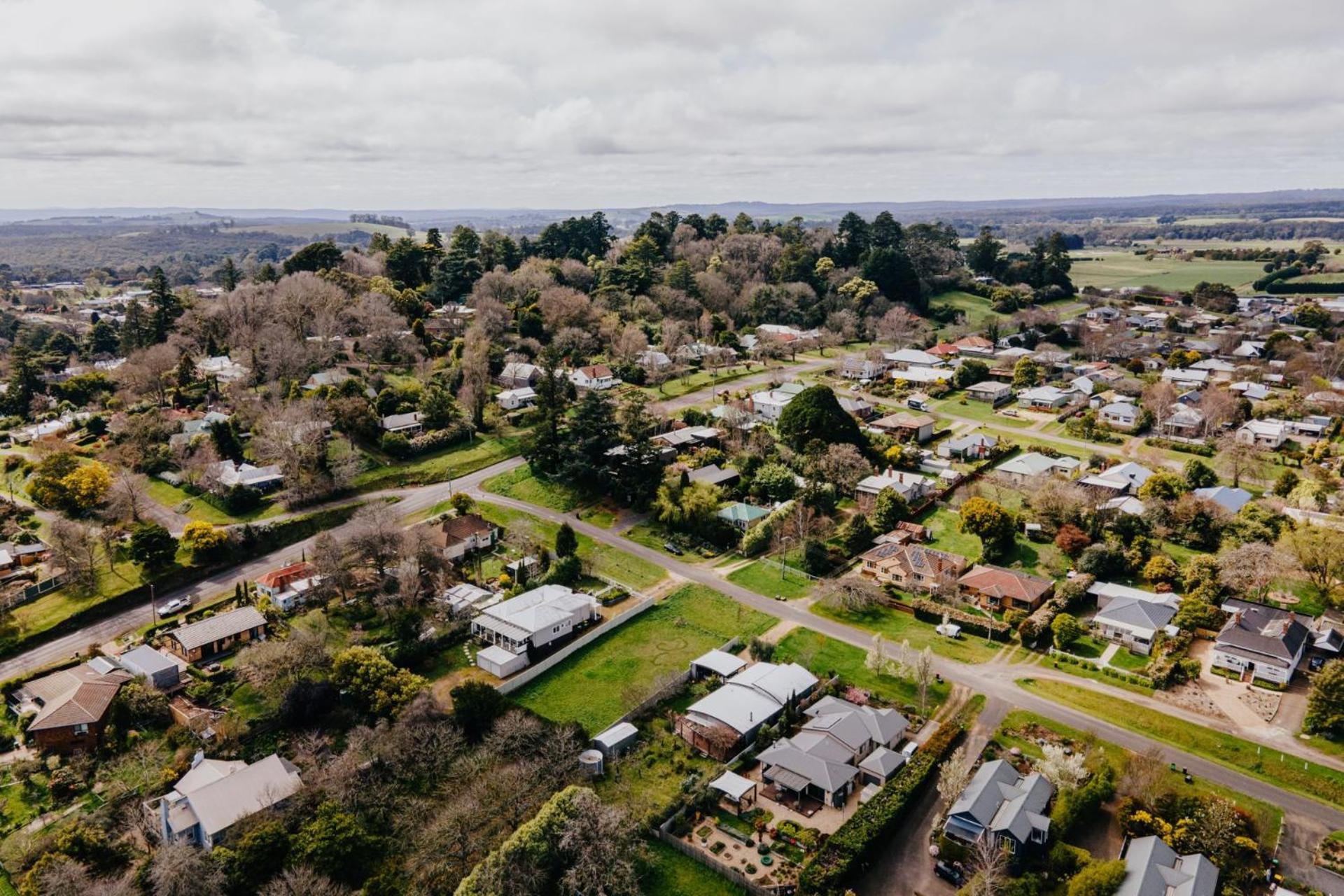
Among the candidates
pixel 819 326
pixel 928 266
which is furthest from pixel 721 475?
pixel 928 266

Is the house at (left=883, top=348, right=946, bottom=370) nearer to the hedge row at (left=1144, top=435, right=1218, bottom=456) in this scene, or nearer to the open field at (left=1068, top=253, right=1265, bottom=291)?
the hedge row at (left=1144, top=435, right=1218, bottom=456)

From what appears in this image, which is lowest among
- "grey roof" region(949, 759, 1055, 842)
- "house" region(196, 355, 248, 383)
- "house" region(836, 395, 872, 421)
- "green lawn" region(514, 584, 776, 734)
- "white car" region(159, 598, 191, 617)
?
"green lawn" region(514, 584, 776, 734)

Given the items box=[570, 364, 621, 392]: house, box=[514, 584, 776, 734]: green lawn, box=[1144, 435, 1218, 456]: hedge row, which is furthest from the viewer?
box=[570, 364, 621, 392]: house

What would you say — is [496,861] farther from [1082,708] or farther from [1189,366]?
[1189,366]

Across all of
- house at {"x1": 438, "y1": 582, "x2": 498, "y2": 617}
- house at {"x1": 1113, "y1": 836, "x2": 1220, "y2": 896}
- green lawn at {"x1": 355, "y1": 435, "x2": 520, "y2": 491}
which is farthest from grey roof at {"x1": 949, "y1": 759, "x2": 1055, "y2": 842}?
green lawn at {"x1": 355, "y1": 435, "x2": 520, "y2": 491}

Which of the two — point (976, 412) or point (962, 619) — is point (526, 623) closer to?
point (962, 619)
